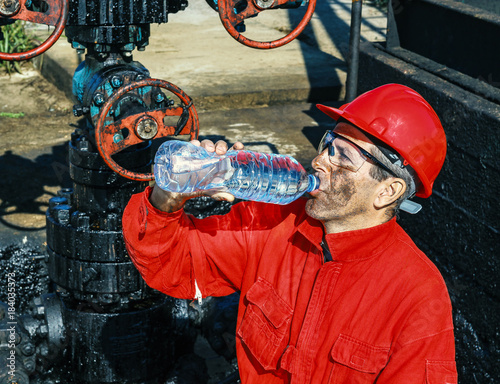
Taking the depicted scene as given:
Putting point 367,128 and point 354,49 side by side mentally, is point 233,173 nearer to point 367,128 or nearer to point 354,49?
point 367,128

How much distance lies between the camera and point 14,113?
24.0 feet

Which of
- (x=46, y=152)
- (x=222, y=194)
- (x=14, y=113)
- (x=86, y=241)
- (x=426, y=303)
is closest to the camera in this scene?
(x=426, y=303)

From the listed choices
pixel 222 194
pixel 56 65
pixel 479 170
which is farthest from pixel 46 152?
pixel 222 194

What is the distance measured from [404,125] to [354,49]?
3680 mm

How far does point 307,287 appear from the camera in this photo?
2545mm

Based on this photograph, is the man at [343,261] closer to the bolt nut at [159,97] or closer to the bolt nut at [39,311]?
the bolt nut at [159,97]

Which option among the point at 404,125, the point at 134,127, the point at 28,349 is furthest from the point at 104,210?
the point at 404,125

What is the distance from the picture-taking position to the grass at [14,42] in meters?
8.53

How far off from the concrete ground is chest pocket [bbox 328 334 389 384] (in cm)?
319

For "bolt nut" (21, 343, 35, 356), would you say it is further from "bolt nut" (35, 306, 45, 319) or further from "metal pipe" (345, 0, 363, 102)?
"metal pipe" (345, 0, 363, 102)

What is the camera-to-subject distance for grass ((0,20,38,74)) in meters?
8.53

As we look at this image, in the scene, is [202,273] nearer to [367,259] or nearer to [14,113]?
[367,259]

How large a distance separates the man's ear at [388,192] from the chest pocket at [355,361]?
1.59 feet

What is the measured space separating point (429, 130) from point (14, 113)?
570 centimetres
